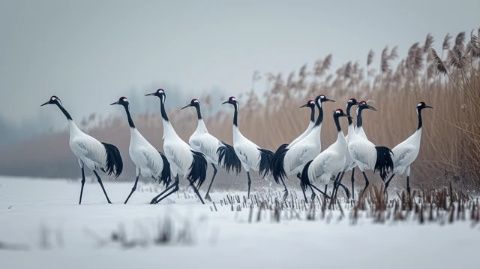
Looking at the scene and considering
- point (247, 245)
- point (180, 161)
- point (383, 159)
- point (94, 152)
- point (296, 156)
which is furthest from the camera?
point (94, 152)

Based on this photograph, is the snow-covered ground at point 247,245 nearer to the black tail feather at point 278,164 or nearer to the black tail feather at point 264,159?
the black tail feather at point 278,164

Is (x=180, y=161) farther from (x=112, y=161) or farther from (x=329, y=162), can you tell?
(x=329, y=162)

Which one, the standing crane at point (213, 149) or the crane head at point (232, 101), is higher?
the crane head at point (232, 101)

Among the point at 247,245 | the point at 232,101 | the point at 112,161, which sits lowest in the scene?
the point at 247,245

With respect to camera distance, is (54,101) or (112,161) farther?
(54,101)

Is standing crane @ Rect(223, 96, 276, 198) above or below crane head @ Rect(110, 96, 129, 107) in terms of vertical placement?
below

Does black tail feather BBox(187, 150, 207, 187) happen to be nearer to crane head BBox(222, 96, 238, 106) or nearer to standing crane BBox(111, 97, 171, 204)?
standing crane BBox(111, 97, 171, 204)

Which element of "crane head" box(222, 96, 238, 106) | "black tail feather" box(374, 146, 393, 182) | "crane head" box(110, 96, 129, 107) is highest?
"crane head" box(222, 96, 238, 106)

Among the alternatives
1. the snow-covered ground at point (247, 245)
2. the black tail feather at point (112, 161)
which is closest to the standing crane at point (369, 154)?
the snow-covered ground at point (247, 245)

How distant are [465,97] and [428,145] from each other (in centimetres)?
134

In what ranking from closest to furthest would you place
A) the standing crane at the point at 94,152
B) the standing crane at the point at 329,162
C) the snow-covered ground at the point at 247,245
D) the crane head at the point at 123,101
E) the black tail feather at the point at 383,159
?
the snow-covered ground at the point at 247,245
the standing crane at the point at 329,162
the black tail feather at the point at 383,159
the standing crane at the point at 94,152
the crane head at the point at 123,101

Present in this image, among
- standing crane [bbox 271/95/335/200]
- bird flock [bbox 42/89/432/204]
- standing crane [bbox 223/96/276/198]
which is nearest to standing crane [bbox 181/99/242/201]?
standing crane [bbox 223/96/276/198]

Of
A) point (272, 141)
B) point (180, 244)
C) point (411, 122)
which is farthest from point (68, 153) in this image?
point (180, 244)

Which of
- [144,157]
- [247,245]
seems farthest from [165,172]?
[247,245]
